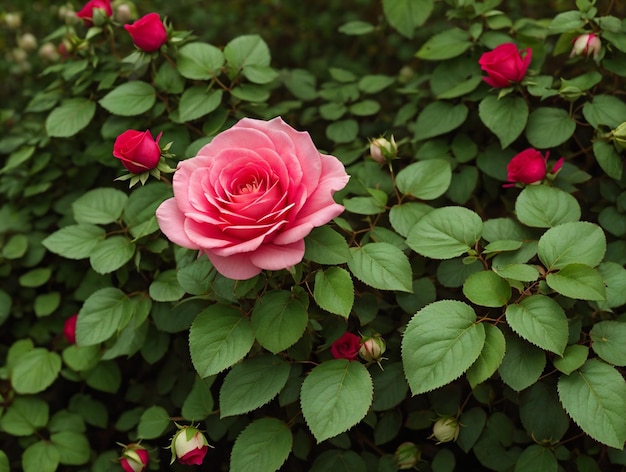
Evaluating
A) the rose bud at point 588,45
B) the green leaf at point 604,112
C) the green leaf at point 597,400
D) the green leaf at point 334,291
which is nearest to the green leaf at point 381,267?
the green leaf at point 334,291

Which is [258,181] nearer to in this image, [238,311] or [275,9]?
[238,311]

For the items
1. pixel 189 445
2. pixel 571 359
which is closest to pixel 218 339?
pixel 189 445

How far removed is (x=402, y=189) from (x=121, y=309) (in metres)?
0.73

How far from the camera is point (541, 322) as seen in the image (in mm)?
1138

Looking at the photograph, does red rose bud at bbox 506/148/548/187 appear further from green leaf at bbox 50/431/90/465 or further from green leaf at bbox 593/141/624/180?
green leaf at bbox 50/431/90/465

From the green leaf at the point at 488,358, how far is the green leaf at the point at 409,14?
3.57 feet

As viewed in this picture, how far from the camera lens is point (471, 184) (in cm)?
164

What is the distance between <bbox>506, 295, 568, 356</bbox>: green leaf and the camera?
112 cm

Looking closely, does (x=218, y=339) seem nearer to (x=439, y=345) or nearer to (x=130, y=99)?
(x=439, y=345)

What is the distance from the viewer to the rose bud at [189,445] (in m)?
1.20

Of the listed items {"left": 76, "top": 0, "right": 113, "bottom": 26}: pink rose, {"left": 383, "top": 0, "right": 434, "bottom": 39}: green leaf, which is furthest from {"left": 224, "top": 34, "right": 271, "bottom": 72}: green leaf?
{"left": 383, "top": 0, "right": 434, "bottom": 39}: green leaf

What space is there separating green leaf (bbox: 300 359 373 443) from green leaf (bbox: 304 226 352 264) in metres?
0.23

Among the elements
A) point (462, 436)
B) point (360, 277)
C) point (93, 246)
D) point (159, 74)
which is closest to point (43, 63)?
point (159, 74)

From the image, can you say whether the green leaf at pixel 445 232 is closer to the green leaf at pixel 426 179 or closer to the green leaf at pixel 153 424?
the green leaf at pixel 426 179
